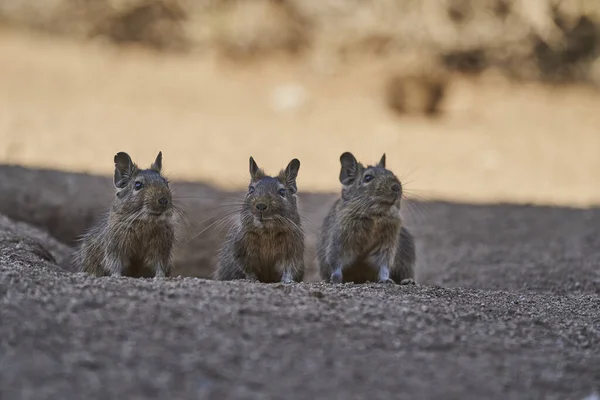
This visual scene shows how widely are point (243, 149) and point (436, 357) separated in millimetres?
11403

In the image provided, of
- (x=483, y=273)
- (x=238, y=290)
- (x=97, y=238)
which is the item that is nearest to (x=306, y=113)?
(x=483, y=273)

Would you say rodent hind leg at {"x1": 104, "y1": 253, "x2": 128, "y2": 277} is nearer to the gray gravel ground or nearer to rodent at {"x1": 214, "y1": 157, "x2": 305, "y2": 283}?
the gray gravel ground

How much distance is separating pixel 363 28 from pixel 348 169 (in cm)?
1202

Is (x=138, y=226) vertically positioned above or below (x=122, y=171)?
below

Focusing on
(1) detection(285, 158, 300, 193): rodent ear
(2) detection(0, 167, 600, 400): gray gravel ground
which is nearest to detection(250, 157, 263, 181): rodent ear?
(1) detection(285, 158, 300, 193): rodent ear

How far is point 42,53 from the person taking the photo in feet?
70.0

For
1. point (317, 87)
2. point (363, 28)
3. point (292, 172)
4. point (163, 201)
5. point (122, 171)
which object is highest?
point (363, 28)

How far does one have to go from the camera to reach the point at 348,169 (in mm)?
8211

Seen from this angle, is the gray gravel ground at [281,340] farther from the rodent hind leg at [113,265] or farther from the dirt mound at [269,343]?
the rodent hind leg at [113,265]

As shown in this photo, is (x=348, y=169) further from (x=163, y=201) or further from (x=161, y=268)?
(x=161, y=268)

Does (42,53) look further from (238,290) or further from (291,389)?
(291,389)

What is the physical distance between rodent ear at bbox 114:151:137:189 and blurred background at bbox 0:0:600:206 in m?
6.47

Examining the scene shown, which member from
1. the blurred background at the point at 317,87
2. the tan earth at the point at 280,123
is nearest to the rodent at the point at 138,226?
the tan earth at the point at 280,123

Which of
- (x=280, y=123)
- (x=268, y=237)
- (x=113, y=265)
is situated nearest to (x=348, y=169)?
(x=268, y=237)
